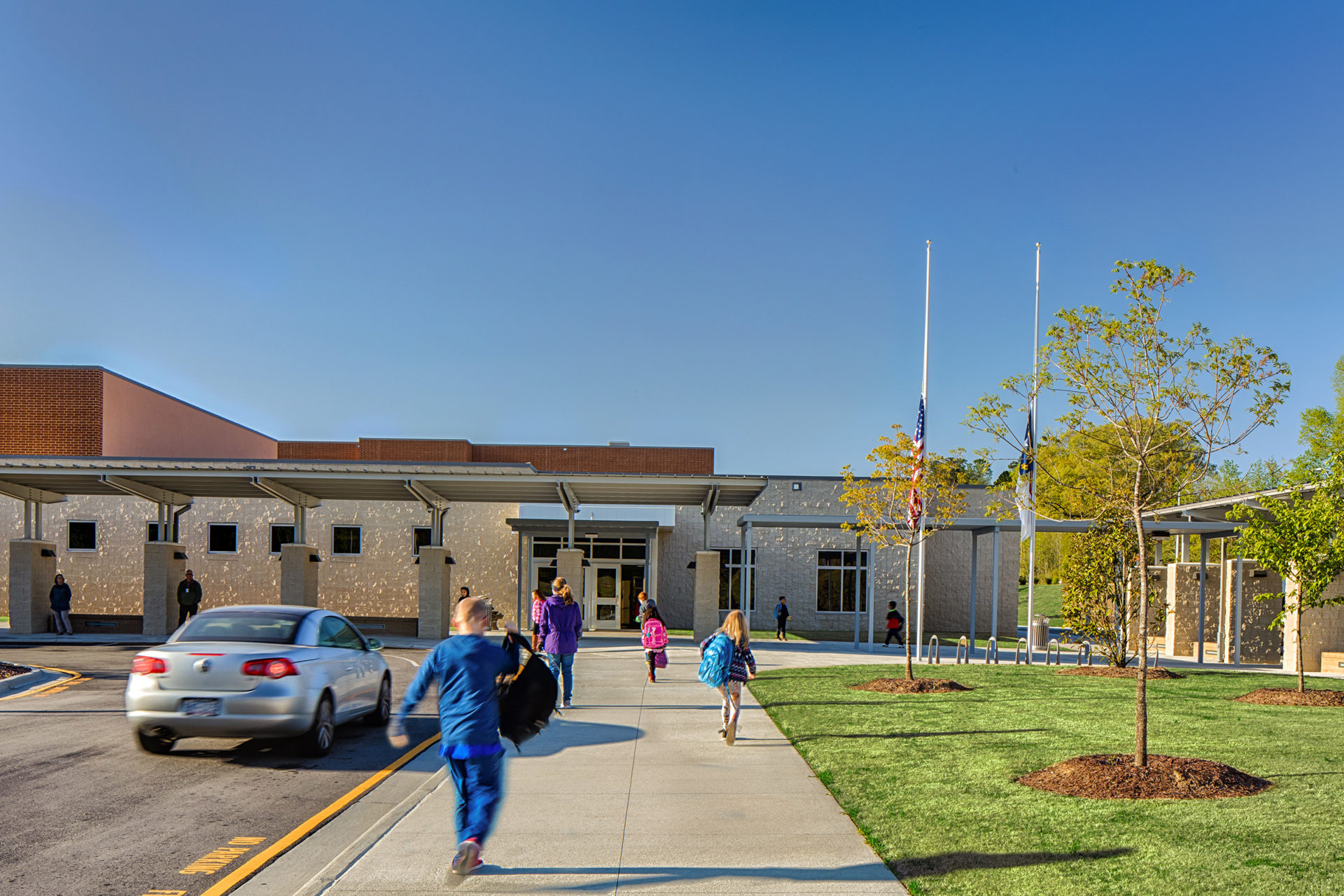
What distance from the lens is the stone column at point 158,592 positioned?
28.2 metres

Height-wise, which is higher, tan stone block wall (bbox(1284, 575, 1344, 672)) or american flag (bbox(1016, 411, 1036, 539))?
american flag (bbox(1016, 411, 1036, 539))

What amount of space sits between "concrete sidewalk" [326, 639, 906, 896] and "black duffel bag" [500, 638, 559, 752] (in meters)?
0.85

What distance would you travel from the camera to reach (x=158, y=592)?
28297 mm

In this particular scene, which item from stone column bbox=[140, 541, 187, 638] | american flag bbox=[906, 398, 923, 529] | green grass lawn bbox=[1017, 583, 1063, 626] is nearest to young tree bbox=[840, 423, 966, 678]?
american flag bbox=[906, 398, 923, 529]

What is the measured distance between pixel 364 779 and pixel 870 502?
11.7 m

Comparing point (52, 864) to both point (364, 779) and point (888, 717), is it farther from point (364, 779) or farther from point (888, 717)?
point (888, 717)

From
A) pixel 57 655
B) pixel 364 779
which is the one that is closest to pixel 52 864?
pixel 364 779

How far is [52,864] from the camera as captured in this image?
645cm

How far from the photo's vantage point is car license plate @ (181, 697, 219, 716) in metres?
9.47

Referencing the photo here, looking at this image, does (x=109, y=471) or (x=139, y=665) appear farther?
(x=109, y=471)

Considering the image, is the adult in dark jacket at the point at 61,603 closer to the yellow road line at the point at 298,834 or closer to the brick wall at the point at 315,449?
the yellow road line at the point at 298,834

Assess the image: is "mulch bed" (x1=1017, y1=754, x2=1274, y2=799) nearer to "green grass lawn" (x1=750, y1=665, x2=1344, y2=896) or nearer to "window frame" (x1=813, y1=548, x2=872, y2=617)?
"green grass lawn" (x1=750, y1=665, x2=1344, y2=896)

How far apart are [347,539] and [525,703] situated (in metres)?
31.5

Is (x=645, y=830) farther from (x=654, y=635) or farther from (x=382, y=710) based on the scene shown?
(x=654, y=635)
